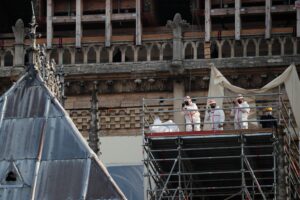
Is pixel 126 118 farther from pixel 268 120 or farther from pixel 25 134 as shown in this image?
pixel 25 134

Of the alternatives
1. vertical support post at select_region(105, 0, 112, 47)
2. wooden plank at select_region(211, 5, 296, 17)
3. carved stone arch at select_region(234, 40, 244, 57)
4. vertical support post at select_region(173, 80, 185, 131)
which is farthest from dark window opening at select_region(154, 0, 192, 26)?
vertical support post at select_region(173, 80, 185, 131)

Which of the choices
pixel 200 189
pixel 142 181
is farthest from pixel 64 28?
pixel 200 189

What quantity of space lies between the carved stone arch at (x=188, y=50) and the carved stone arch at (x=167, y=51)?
1.04 ft

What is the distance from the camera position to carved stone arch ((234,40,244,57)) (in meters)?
41.8

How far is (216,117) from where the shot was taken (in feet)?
120

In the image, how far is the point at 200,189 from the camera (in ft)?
123

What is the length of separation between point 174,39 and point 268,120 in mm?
6507

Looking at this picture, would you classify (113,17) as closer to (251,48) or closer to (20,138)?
(251,48)

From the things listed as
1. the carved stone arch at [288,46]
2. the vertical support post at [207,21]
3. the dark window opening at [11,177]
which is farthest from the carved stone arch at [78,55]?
the dark window opening at [11,177]

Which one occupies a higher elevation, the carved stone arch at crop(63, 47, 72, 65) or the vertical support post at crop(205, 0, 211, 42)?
the vertical support post at crop(205, 0, 211, 42)

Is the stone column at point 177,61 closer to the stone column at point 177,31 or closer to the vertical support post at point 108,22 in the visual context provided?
the stone column at point 177,31

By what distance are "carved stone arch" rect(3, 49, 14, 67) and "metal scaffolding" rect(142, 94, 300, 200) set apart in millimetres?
6105

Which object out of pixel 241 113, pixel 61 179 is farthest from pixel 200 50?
pixel 61 179

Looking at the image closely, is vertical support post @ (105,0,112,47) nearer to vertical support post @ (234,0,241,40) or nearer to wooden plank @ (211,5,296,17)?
wooden plank @ (211,5,296,17)
